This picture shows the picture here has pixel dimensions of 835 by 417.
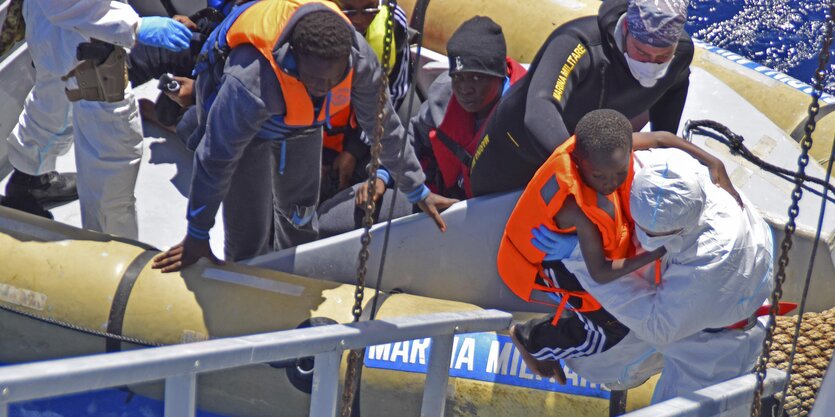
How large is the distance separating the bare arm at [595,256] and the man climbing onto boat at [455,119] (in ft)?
3.34

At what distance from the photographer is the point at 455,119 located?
3.56m

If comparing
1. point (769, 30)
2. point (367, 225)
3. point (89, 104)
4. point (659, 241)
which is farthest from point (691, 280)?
point (769, 30)

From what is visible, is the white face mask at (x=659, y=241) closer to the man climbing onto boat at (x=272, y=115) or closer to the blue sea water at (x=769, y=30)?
the man climbing onto boat at (x=272, y=115)

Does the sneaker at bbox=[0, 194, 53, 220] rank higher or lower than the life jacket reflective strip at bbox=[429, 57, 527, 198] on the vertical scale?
lower

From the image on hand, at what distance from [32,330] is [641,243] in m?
2.10

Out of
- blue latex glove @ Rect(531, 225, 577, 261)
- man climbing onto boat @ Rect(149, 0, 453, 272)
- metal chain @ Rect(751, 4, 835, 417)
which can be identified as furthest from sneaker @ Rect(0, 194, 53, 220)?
metal chain @ Rect(751, 4, 835, 417)

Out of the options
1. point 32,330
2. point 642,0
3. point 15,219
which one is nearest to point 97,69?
point 15,219

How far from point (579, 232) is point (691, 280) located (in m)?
0.31

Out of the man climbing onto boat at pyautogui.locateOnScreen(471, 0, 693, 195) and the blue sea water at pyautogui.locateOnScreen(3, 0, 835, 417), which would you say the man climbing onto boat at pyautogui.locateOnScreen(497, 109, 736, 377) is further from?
the blue sea water at pyautogui.locateOnScreen(3, 0, 835, 417)

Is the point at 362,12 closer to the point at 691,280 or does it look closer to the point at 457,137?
the point at 457,137

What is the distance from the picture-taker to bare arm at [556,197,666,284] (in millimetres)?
2516

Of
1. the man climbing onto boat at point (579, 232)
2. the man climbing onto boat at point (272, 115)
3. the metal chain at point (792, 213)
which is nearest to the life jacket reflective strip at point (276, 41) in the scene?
the man climbing onto boat at point (272, 115)

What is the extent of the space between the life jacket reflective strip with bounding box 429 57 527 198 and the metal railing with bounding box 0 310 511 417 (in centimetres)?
99

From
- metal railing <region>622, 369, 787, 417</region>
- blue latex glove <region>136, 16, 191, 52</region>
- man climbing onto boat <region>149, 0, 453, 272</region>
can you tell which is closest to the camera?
metal railing <region>622, 369, 787, 417</region>
